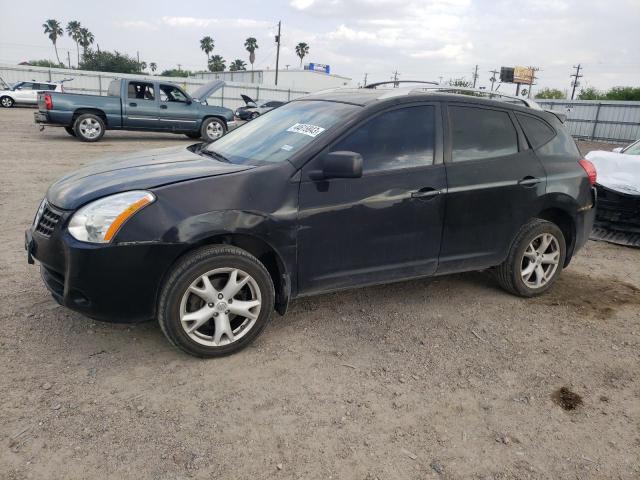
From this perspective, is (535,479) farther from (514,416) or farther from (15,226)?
(15,226)

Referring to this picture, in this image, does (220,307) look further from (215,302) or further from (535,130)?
(535,130)

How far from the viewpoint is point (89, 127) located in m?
13.6

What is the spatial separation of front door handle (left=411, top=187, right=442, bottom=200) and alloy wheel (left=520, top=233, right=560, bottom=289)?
3.91ft

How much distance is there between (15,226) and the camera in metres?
5.76

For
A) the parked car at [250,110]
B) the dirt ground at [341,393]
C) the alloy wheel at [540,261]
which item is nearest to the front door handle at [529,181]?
the alloy wheel at [540,261]

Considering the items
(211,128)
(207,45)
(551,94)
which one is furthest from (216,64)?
(211,128)

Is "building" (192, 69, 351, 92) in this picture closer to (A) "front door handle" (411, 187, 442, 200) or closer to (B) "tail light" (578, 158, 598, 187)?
(B) "tail light" (578, 158, 598, 187)

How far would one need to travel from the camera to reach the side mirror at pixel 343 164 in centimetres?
318

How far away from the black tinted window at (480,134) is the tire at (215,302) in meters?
1.83

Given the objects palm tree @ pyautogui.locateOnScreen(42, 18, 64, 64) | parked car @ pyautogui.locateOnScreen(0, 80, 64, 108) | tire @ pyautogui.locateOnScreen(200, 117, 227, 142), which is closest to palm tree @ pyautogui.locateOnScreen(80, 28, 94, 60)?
palm tree @ pyautogui.locateOnScreen(42, 18, 64, 64)

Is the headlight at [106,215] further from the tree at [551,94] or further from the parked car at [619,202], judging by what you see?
the tree at [551,94]

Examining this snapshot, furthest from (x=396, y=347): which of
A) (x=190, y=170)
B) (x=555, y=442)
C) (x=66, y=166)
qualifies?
(x=66, y=166)

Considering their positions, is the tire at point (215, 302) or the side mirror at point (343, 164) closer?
the tire at point (215, 302)

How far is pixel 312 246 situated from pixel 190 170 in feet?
3.14
